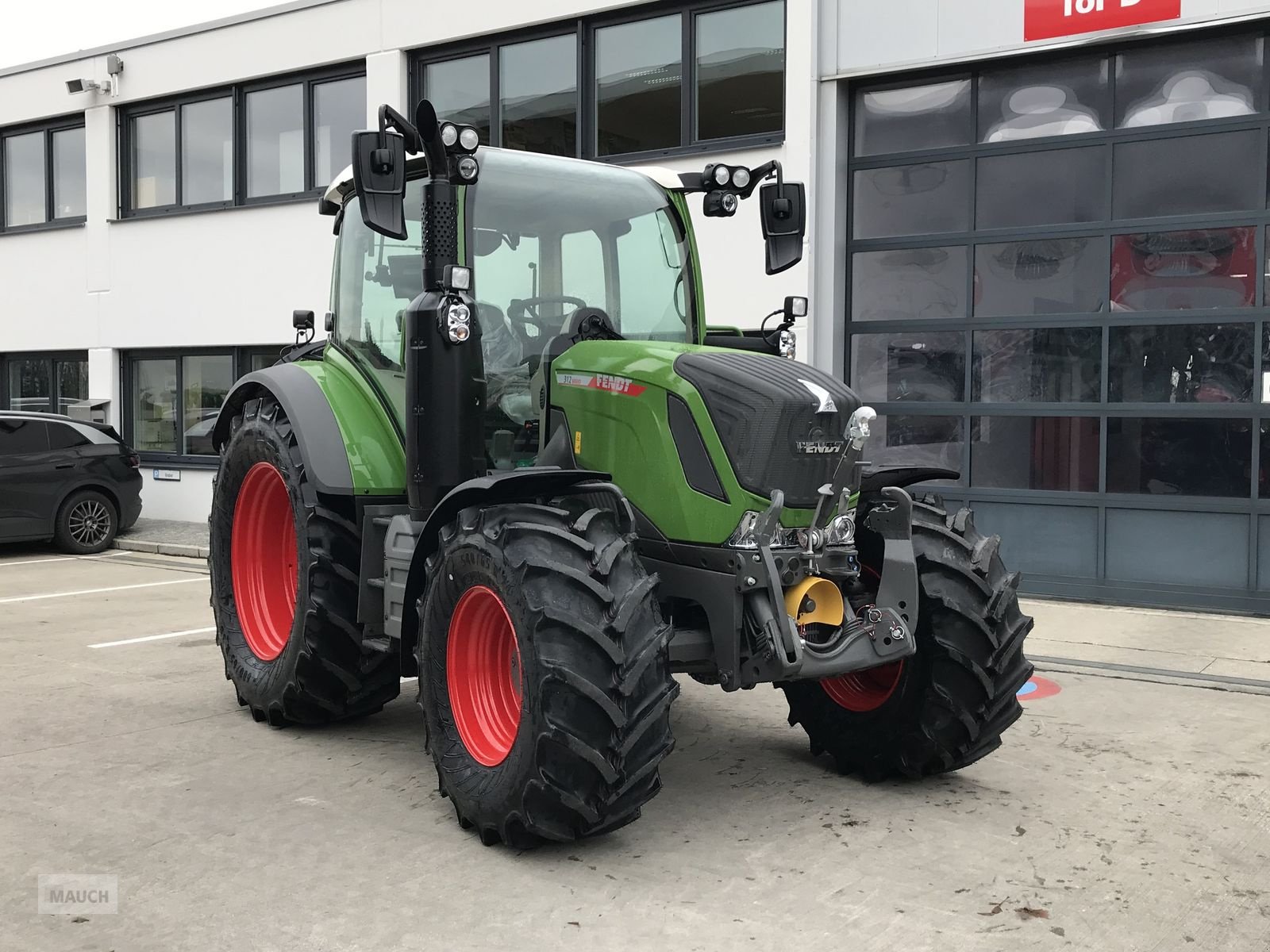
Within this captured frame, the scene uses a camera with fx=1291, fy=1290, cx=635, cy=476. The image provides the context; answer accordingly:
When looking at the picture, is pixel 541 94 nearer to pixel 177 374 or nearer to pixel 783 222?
pixel 177 374

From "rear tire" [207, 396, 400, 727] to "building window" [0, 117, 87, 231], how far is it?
12613 millimetres

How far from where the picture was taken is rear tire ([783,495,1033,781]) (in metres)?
4.98

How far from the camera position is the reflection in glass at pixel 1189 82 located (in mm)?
9812

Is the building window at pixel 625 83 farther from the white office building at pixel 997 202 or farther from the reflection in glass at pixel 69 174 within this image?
the reflection in glass at pixel 69 174

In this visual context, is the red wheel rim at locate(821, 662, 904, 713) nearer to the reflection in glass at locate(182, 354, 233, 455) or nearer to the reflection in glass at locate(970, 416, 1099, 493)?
the reflection in glass at locate(970, 416, 1099, 493)

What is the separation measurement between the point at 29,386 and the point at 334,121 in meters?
6.77

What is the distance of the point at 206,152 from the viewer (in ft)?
53.1

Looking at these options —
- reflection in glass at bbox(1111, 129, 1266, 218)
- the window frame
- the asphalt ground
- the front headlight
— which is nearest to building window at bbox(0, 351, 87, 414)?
the window frame

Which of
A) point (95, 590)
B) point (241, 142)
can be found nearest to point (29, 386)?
point (241, 142)

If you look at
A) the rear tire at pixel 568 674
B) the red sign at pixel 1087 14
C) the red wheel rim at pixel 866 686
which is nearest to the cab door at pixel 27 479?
the rear tire at pixel 568 674

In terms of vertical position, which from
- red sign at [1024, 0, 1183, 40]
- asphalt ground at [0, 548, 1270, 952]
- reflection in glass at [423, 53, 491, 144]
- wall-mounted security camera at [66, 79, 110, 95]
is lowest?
asphalt ground at [0, 548, 1270, 952]

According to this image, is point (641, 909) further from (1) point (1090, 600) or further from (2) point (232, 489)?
(1) point (1090, 600)

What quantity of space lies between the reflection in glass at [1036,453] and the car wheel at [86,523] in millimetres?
9073

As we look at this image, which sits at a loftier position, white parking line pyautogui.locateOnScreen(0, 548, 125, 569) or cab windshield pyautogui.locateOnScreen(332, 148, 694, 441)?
cab windshield pyautogui.locateOnScreen(332, 148, 694, 441)
